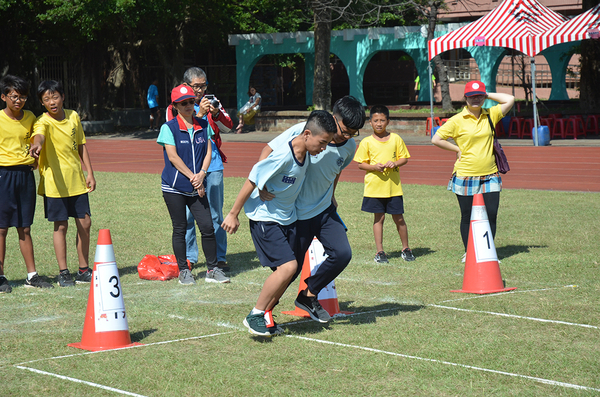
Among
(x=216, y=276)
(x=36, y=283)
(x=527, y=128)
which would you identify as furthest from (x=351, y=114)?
(x=527, y=128)

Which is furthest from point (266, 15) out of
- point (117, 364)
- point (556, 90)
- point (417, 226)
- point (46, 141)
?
point (117, 364)

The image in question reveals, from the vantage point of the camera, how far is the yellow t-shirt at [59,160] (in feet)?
22.7

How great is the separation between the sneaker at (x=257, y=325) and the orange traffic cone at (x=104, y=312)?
0.82 meters

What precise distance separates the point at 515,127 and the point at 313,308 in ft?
68.3

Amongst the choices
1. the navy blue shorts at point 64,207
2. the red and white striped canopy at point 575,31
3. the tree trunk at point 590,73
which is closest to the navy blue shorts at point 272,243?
the navy blue shorts at point 64,207

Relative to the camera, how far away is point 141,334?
17.6 ft

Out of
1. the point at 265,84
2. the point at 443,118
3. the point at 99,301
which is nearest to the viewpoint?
the point at 99,301

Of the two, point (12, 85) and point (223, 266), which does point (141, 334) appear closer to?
point (223, 266)

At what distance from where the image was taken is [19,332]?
5.43 metres

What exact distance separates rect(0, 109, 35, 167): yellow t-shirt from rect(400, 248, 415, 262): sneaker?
397 cm

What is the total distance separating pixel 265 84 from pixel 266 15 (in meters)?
3.54

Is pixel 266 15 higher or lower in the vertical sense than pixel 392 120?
higher

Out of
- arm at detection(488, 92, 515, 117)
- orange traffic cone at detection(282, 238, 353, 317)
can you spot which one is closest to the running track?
arm at detection(488, 92, 515, 117)

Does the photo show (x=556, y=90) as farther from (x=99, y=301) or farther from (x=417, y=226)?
(x=99, y=301)
